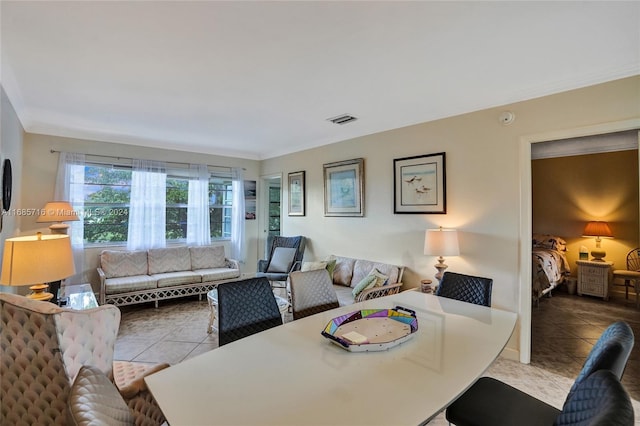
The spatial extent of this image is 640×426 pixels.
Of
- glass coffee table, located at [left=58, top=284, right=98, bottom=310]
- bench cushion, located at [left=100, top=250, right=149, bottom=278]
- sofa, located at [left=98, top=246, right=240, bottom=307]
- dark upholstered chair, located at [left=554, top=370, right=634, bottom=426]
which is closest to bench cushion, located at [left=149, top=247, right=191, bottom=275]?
sofa, located at [left=98, top=246, right=240, bottom=307]

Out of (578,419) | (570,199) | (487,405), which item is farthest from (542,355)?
(570,199)

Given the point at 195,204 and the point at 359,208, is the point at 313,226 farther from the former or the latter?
the point at 195,204

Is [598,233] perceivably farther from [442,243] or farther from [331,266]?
[331,266]

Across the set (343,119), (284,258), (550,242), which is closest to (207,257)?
(284,258)

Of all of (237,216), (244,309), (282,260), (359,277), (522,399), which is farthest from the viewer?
(237,216)

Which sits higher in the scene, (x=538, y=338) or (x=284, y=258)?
(x=284, y=258)

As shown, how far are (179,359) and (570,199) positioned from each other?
23.0 ft

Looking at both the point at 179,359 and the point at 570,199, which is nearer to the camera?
the point at 179,359

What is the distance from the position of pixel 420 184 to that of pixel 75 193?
4.72m

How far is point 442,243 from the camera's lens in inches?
124

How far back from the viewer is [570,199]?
19.5ft

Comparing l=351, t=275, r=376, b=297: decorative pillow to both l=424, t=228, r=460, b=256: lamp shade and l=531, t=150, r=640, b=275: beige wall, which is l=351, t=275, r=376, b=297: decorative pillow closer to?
l=424, t=228, r=460, b=256: lamp shade

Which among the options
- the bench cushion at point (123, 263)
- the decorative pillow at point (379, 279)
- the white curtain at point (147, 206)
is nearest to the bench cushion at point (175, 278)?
the bench cushion at point (123, 263)

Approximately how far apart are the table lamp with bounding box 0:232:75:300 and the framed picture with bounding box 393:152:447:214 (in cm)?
329
